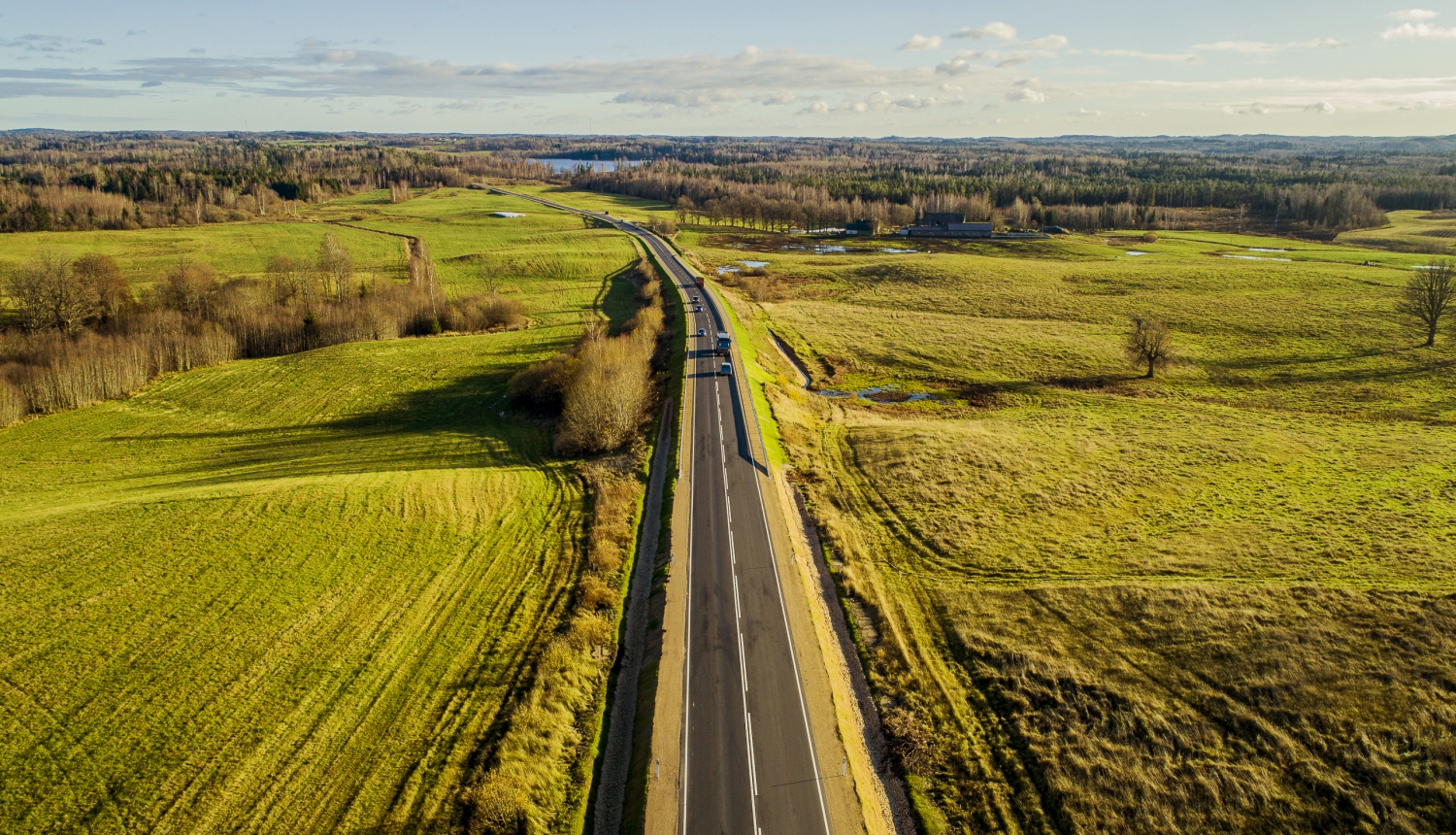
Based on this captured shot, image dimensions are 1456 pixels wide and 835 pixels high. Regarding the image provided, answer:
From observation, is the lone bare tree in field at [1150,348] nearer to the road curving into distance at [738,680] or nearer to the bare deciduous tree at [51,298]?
the road curving into distance at [738,680]

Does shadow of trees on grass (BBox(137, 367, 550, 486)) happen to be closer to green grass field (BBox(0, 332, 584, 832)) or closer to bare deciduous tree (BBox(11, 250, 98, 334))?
green grass field (BBox(0, 332, 584, 832))

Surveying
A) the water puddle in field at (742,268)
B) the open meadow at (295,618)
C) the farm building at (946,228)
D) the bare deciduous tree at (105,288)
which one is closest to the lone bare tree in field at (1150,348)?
the open meadow at (295,618)

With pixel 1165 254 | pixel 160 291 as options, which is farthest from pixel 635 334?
pixel 1165 254

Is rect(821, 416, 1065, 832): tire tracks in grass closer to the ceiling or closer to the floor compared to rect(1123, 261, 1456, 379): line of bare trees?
closer to the floor

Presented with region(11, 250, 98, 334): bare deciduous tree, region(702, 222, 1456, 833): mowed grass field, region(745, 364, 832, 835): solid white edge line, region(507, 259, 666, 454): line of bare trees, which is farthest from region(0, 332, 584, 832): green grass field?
region(11, 250, 98, 334): bare deciduous tree

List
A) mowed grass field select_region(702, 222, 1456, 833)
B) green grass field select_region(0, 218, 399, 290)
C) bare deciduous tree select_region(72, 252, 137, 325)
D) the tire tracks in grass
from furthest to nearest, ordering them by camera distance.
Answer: green grass field select_region(0, 218, 399, 290)
bare deciduous tree select_region(72, 252, 137, 325)
mowed grass field select_region(702, 222, 1456, 833)
the tire tracks in grass

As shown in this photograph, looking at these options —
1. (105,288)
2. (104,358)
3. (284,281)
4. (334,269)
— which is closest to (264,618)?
(104,358)

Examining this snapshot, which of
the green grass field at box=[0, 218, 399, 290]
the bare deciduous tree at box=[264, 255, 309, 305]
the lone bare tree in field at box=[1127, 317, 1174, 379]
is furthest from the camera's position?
the green grass field at box=[0, 218, 399, 290]
